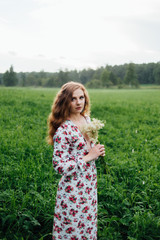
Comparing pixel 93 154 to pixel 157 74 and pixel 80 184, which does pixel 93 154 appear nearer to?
pixel 80 184

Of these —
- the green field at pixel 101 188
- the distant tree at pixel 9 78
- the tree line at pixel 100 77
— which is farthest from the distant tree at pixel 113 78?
the green field at pixel 101 188

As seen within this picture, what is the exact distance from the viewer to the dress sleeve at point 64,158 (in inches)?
69.6

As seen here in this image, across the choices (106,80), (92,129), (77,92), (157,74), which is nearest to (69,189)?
(92,129)

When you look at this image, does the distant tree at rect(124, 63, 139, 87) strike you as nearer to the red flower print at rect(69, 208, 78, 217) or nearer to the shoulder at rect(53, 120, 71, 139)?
the shoulder at rect(53, 120, 71, 139)

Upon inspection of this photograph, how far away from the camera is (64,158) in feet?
5.92

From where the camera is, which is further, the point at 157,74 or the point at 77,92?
the point at 157,74

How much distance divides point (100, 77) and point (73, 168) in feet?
261

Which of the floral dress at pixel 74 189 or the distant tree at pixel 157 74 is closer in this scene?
the floral dress at pixel 74 189

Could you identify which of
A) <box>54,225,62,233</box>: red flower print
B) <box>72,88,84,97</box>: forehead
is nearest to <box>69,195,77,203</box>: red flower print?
<box>54,225,62,233</box>: red flower print

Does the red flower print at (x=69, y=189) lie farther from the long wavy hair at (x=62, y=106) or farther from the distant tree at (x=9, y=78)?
the distant tree at (x=9, y=78)

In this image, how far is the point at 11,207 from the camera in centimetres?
276

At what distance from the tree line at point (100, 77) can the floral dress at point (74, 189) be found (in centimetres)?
6667

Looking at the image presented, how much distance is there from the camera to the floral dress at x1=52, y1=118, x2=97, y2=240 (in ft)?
6.07

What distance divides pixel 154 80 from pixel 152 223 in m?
86.7
